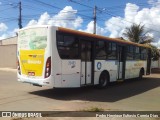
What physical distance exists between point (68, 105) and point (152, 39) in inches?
1070

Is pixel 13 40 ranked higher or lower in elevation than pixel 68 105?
higher

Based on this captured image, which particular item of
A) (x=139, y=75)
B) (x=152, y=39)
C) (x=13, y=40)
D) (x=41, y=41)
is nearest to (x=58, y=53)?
(x=41, y=41)

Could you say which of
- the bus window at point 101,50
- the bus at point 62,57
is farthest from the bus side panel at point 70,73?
the bus window at point 101,50

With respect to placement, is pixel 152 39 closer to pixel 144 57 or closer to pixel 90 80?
pixel 144 57

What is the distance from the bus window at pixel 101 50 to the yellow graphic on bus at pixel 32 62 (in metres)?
3.74

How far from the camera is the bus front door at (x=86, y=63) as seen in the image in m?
13.8

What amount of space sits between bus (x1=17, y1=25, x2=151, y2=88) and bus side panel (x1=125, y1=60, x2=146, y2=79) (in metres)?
3.08

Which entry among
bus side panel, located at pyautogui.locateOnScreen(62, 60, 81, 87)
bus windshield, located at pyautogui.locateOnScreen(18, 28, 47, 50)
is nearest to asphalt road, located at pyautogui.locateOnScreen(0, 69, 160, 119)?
bus side panel, located at pyautogui.locateOnScreen(62, 60, 81, 87)

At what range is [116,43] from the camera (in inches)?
677

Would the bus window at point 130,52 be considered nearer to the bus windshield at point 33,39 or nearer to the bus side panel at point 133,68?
the bus side panel at point 133,68

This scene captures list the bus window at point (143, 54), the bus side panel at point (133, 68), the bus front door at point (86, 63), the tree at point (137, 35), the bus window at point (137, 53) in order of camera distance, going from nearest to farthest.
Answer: the bus front door at point (86, 63)
the bus side panel at point (133, 68)
the bus window at point (137, 53)
the bus window at point (143, 54)
the tree at point (137, 35)

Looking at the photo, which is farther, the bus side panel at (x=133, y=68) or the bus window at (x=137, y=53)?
the bus window at (x=137, y=53)

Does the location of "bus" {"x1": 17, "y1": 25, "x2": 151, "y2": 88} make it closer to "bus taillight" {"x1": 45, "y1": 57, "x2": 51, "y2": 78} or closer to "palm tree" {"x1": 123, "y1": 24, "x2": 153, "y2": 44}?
"bus taillight" {"x1": 45, "y1": 57, "x2": 51, "y2": 78}

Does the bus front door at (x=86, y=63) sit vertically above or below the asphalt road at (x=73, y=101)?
above
